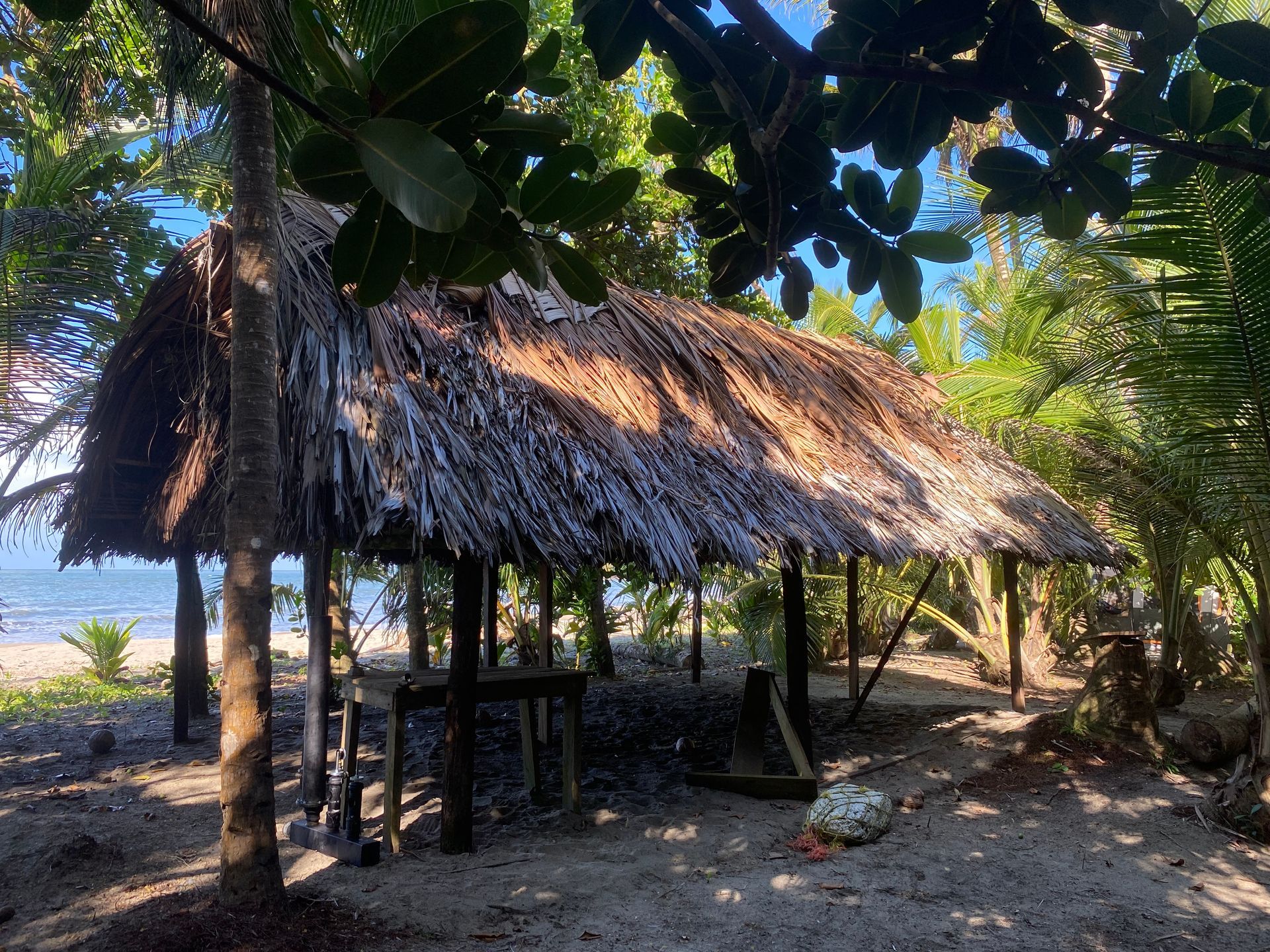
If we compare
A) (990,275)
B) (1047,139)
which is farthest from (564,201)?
(990,275)

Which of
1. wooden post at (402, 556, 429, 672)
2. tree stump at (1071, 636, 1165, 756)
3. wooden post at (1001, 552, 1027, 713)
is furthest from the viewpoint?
wooden post at (402, 556, 429, 672)

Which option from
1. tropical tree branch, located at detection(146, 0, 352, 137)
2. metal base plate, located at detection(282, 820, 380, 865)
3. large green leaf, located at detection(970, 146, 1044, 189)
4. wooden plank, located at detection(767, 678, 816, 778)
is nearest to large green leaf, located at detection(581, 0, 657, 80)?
tropical tree branch, located at detection(146, 0, 352, 137)

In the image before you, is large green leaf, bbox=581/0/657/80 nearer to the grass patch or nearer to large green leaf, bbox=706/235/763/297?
large green leaf, bbox=706/235/763/297

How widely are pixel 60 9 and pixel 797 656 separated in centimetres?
568

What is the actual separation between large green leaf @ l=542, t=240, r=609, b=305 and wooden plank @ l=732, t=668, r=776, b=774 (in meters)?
4.86

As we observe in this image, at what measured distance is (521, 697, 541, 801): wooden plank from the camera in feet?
18.0

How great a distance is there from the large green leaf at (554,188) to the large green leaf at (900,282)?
2.10 feet

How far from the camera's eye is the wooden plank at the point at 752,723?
5887 mm

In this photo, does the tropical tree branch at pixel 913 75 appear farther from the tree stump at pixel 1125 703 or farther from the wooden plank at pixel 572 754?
the tree stump at pixel 1125 703

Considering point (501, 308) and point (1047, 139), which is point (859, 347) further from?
point (1047, 139)

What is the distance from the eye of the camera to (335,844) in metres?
4.23

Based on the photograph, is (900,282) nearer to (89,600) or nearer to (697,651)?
(697,651)

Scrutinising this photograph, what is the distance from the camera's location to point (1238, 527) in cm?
556

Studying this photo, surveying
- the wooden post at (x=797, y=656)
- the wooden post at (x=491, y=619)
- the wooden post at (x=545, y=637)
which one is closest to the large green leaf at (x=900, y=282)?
the wooden post at (x=797, y=656)
